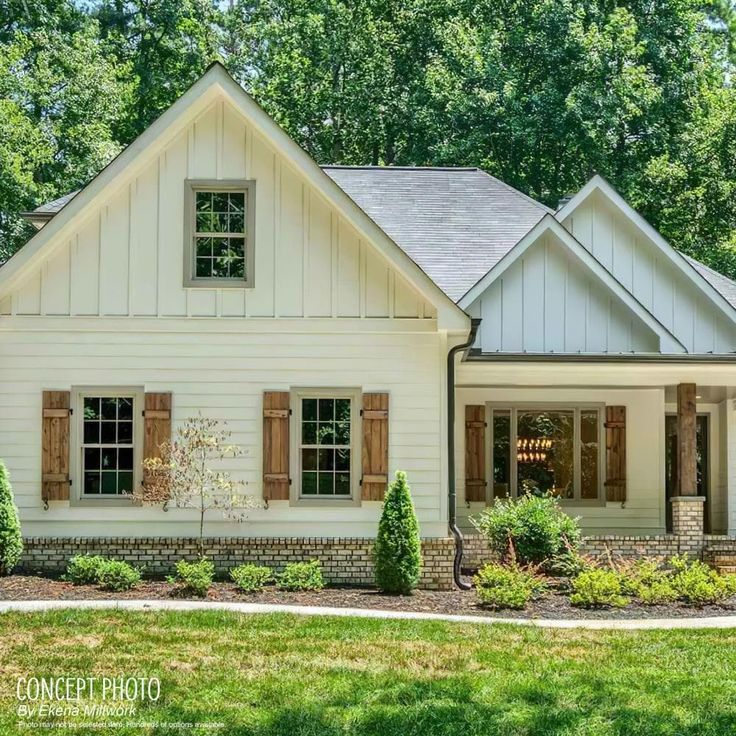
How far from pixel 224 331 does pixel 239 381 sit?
67cm

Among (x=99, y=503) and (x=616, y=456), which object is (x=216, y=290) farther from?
(x=616, y=456)

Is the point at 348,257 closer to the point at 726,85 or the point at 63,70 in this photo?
the point at 63,70

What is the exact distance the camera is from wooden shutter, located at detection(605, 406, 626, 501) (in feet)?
62.0

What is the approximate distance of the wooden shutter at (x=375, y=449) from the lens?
15.1 m

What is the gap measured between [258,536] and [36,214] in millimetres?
6652

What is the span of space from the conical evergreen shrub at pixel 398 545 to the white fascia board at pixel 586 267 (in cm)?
393

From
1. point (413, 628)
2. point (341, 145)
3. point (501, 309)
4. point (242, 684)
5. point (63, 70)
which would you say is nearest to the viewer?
point (242, 684)

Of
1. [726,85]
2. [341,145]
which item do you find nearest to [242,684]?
[341,145]

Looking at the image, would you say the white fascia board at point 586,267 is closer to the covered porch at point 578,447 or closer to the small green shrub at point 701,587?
the covered porch at point 578,447

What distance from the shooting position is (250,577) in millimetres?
13805

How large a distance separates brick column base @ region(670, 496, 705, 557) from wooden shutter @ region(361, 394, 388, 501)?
4787 mm

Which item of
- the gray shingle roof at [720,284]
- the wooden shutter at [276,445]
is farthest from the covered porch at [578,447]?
the wooden shutter at [276,445]

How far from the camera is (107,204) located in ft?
49.5

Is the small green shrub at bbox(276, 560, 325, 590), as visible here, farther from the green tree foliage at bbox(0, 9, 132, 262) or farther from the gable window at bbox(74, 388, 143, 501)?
the green tree foliage at bbox(0, 9, 132, 262)
